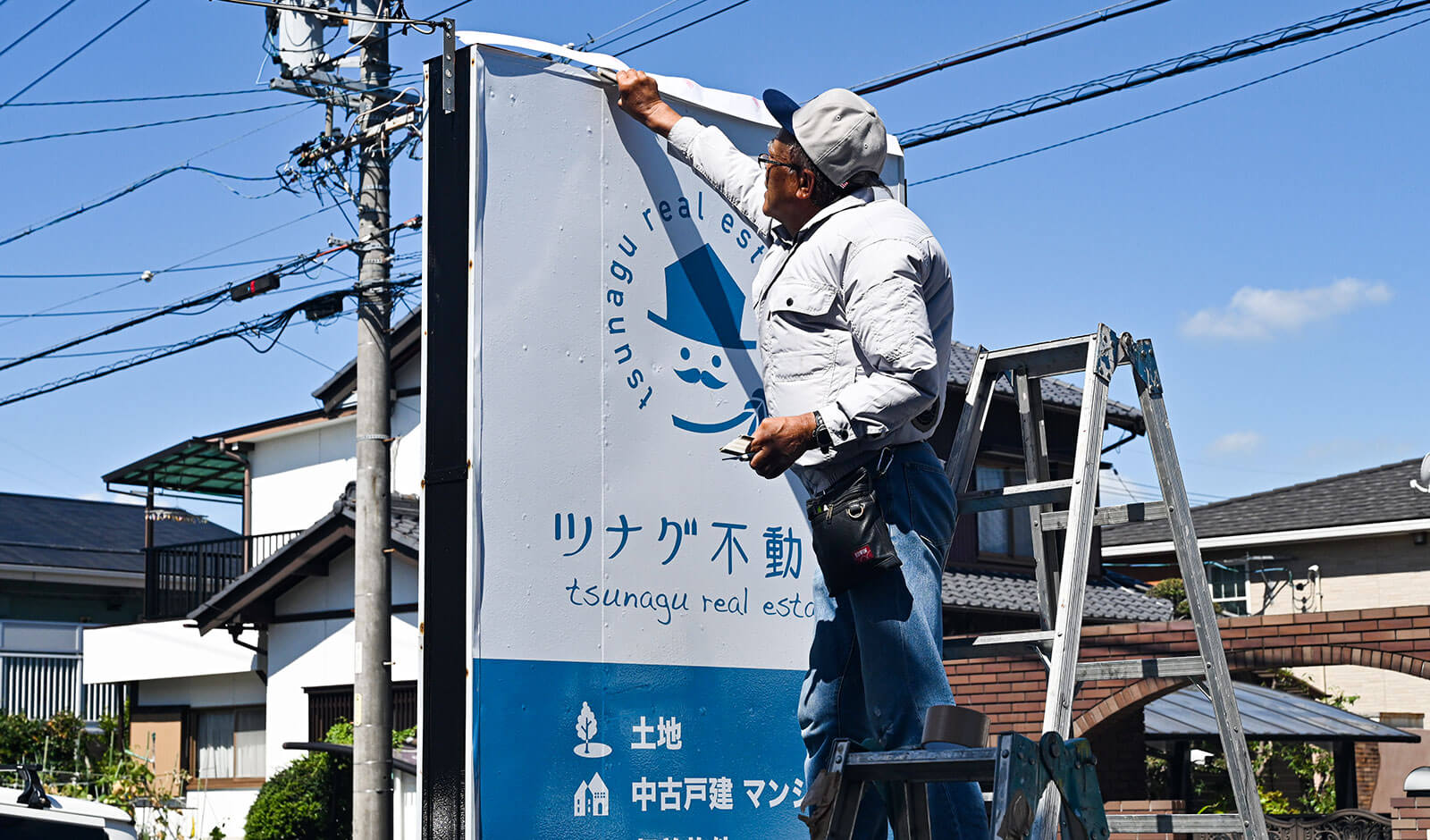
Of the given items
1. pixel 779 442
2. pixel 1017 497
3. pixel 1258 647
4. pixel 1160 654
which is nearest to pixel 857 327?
pixel 779 442

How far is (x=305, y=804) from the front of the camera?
51.0 ft

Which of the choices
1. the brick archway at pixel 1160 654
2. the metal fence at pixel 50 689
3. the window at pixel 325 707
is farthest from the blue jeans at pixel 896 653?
the metal fence at pixel 50 689

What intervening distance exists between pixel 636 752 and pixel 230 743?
19.7 metres

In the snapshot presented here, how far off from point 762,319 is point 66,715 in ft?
76.9

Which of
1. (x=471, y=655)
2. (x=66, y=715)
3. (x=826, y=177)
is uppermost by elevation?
(x=826, y=177)

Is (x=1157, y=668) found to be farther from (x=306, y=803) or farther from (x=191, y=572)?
(x=191, y=572)

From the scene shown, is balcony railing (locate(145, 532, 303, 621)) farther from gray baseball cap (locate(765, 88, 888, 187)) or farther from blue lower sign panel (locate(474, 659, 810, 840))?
gray baseball cap (locate(765, 88, 888, 187))

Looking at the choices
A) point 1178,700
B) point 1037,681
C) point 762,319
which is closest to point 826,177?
point 762,319

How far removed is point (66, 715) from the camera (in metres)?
23.2

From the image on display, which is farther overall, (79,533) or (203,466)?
(79,533)

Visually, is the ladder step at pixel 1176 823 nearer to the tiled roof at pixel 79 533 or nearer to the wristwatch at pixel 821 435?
the wristwatch at pixel 821 435

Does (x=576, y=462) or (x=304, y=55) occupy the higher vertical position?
(x=304, y=55)

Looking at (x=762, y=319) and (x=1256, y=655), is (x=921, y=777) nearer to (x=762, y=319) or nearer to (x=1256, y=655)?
(x=762, y=319)

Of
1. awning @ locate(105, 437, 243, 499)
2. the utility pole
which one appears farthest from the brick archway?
awning @ locate(105, 437, 243, 499)
